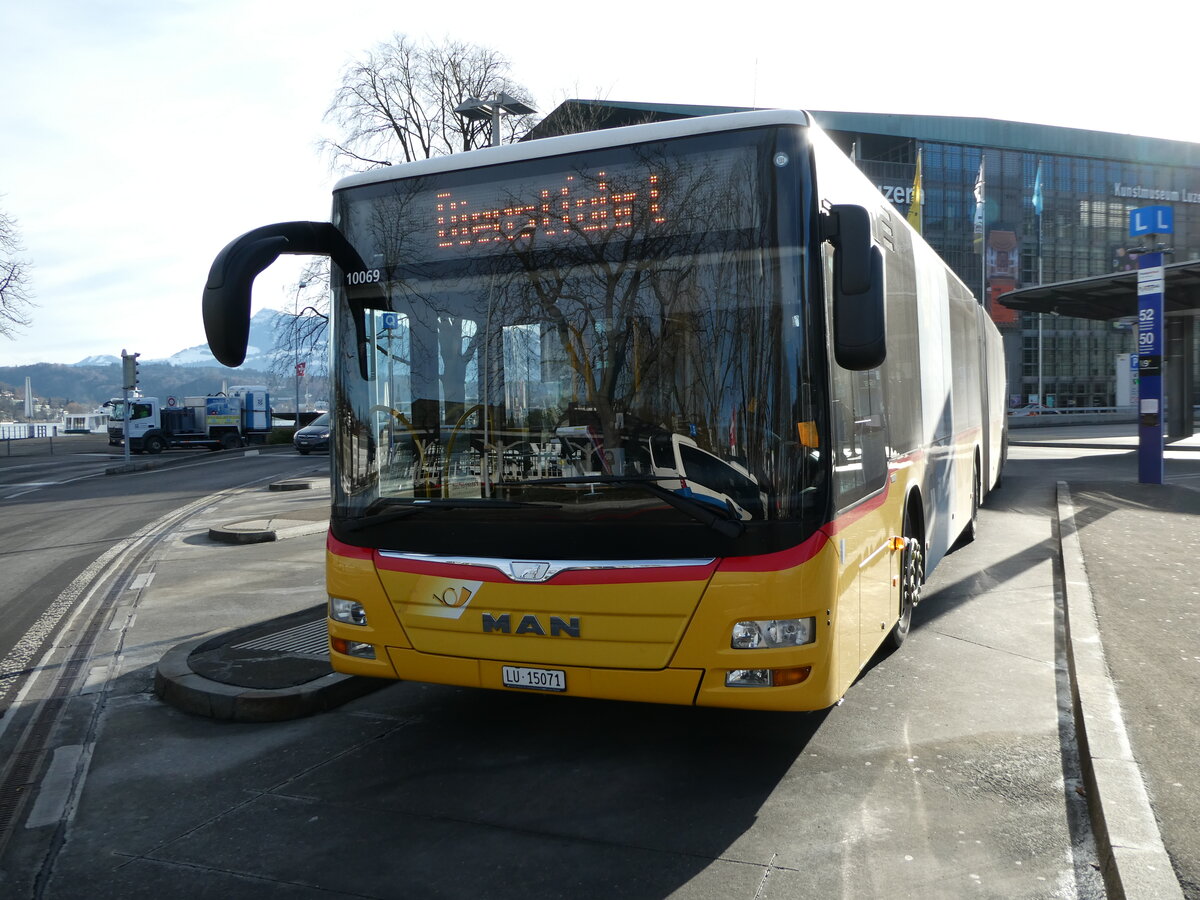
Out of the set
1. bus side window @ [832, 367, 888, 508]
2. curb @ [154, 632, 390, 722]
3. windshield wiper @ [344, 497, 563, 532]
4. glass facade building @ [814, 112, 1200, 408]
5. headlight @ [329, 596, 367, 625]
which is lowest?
curb @ [154, 632, 390, 722]

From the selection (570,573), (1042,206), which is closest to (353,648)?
(570,573)

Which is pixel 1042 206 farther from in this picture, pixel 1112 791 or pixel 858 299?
pixel 1112 791

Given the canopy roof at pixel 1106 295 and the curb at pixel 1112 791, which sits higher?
the canopy roof at pixel 1106 295

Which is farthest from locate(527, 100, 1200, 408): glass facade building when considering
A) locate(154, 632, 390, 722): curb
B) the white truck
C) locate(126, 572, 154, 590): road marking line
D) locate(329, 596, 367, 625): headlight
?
locate(329, 596, 367, 625): headlight

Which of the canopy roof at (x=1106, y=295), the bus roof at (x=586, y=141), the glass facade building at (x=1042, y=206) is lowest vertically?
the bus roof at (x=586, y=141)

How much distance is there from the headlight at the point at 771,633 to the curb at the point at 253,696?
2.82 m

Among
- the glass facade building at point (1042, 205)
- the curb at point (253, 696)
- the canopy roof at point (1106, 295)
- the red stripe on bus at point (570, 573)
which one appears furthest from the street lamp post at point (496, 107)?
the glass facade building at point (1042, 205)

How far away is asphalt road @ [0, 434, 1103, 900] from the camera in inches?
147

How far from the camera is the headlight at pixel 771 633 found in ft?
14.1

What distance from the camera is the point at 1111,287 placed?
26.0 m

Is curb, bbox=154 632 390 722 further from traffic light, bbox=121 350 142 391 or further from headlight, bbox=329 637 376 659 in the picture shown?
traffic light, bbox=121 350 142 391

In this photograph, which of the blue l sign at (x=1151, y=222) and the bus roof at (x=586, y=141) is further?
the blue l sign at (x=1151, y=222)

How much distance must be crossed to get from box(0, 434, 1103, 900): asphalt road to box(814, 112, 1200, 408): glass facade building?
217 ft

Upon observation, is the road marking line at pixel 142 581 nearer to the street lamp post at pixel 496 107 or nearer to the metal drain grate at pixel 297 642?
the metal drain grate at pixel 297 642
